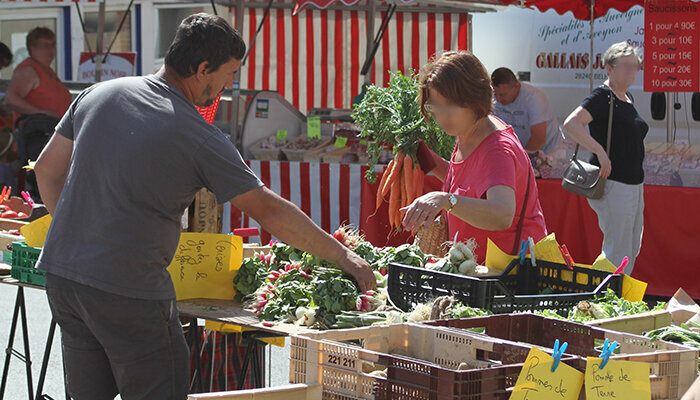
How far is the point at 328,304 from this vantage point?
3381mm

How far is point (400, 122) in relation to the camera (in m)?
5.23

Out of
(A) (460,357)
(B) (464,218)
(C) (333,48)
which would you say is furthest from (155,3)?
(A) (460,357)

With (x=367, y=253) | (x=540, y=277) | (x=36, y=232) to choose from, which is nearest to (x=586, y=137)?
(x=367, y=253)

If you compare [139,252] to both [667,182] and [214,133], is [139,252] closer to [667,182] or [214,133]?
[214,133]

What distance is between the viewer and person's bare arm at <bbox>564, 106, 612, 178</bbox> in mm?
6695

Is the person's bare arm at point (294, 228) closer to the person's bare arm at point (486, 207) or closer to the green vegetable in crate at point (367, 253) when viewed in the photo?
the person's bare arm at point (486, 207)

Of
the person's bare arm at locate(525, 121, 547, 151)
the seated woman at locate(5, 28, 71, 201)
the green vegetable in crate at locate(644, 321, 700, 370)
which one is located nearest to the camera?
the green vegetable in crate at locate(644, 321, 700, 370)

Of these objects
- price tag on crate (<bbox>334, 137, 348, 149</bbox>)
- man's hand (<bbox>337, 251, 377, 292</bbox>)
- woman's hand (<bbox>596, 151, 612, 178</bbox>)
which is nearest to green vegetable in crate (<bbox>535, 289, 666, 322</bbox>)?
man's hand (<bbox>337, 251, 377, 292</bbox>)

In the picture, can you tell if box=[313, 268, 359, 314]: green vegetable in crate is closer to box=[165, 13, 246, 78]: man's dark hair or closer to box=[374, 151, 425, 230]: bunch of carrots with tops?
box=[165, 13, 246, 78]: man's dark hair

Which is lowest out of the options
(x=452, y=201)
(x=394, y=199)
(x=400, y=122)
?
(x=394, y=199)

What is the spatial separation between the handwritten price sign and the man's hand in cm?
65

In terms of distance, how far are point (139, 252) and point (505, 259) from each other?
4.72ft

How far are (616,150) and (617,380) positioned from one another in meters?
4.95

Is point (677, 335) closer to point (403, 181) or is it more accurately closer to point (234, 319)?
point (234, 319)
